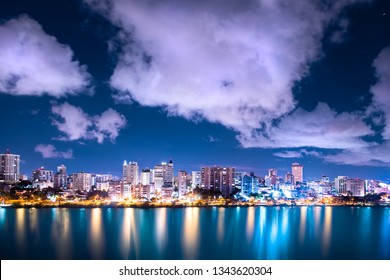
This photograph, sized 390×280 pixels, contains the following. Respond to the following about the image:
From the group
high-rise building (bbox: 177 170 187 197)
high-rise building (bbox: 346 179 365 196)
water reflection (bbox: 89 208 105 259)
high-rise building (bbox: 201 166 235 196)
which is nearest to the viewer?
water reflection (bbox: 89 208 105 259)

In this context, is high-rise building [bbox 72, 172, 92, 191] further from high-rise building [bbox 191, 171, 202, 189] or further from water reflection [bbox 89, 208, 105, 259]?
water reflection [bbox 89, 208, 105, 259]

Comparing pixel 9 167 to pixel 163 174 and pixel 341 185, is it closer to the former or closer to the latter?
pixel 163 174

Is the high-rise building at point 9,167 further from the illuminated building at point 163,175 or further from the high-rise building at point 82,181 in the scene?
the illuminated building at point 163,175

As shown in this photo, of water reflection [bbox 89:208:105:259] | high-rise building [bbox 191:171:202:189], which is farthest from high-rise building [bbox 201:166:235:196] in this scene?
water reflection [bbox 89:208:105:259]

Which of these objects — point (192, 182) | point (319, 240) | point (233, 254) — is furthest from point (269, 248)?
point (192, 182)

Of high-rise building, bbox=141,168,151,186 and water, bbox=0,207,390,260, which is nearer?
water, bbox=0,207,390,260

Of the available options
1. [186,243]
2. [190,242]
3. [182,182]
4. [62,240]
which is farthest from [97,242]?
[182,182]
